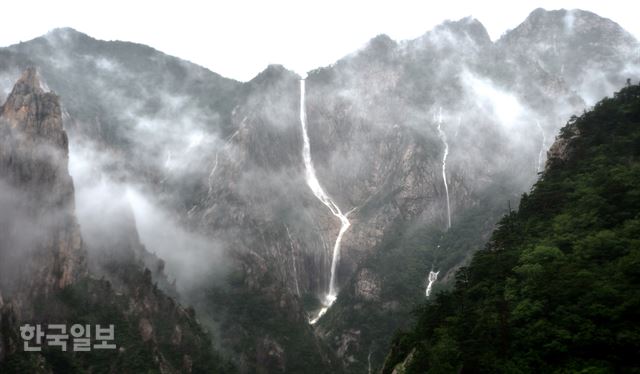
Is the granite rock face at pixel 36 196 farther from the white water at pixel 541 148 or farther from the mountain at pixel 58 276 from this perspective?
the white water at pixel 541 148

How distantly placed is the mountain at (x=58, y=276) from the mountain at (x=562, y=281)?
4983cm

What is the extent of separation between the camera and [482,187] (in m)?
178

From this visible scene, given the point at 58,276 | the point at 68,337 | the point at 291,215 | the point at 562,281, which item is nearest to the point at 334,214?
the point at 291,215

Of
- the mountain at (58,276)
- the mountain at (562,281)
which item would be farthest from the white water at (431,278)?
the mountain at (562,281)

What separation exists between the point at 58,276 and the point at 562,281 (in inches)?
3249

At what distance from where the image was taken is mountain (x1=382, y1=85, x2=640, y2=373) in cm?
3466

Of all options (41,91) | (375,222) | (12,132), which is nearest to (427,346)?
(12,132)

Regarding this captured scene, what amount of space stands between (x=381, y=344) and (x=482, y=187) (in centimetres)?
6429

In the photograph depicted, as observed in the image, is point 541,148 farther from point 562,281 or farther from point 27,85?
point 562,281

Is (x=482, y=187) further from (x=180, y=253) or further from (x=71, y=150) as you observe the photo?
(x=71, y=150)

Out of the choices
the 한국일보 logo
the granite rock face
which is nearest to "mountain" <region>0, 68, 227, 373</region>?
the granite rock face

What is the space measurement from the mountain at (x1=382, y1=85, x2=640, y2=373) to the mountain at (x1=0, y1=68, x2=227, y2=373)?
49827 mm

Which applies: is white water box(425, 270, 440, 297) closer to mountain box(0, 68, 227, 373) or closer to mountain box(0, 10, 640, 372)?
mountain box(0, 10, 640, 372)

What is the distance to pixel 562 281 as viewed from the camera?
4047 centimetres
